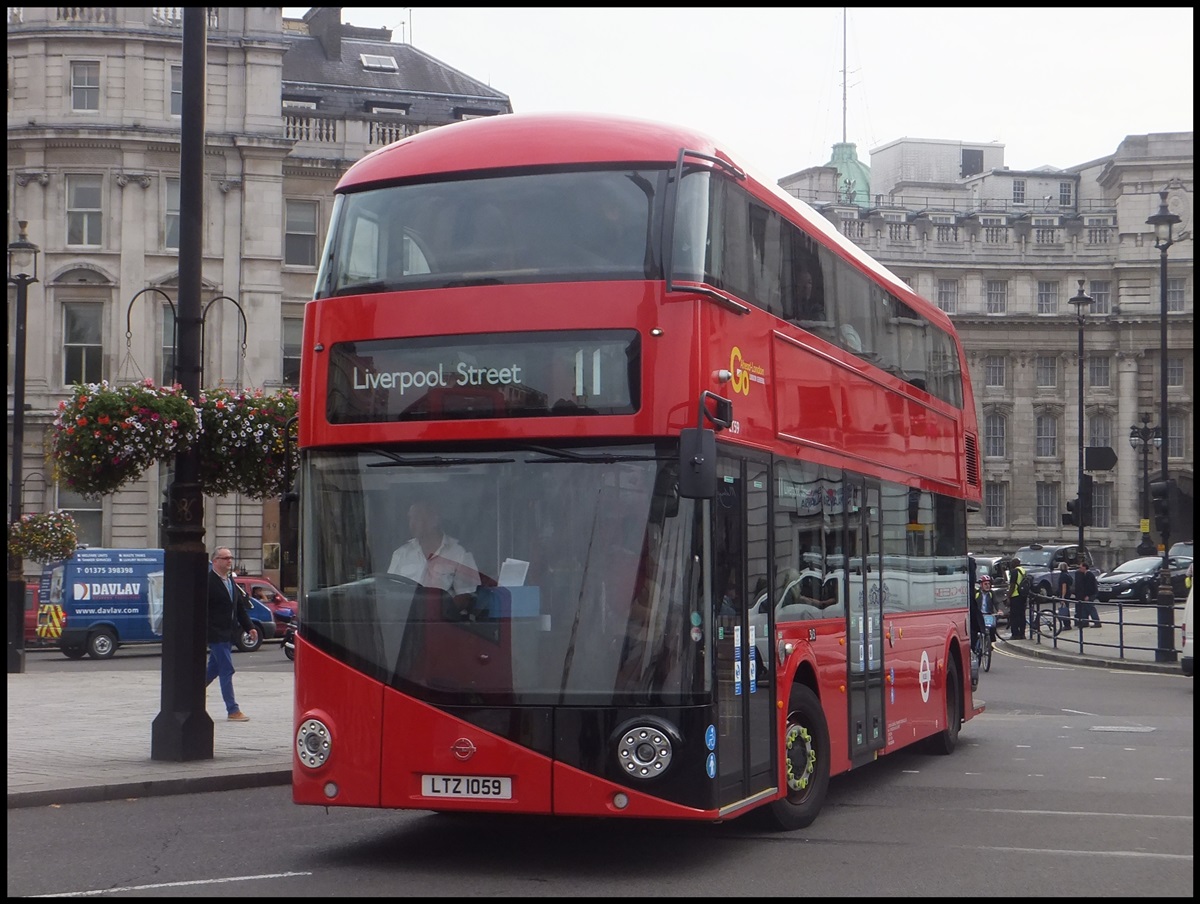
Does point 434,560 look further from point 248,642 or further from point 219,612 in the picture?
point 248,642

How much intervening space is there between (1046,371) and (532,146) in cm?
8064

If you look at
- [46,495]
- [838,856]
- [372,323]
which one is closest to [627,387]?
[372,323]

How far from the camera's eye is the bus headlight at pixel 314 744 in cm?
922

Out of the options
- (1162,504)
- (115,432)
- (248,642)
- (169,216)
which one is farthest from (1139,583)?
(115,432)

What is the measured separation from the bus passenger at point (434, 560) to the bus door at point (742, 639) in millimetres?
1345

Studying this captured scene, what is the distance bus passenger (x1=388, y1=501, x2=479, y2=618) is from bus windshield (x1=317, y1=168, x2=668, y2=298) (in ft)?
4.35

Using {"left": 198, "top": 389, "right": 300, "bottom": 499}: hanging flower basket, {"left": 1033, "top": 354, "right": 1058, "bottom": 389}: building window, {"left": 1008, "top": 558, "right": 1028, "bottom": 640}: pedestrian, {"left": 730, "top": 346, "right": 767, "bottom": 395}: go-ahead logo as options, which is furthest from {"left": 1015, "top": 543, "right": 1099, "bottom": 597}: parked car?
{"left": 730, "top": 346, "right": 767, "bottom": 395}: go-ahead logo

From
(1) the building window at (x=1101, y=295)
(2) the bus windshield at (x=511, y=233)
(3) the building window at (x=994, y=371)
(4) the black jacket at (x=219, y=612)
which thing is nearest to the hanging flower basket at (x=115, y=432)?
(4) the black jacket at (x=219, y=612)

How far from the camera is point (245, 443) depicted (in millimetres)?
14008

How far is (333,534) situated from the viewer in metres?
9.39

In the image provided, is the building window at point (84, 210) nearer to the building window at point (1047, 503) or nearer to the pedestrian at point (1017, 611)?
the pedestrian at point (1017, 611)

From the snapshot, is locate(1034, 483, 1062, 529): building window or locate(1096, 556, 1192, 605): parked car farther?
locate(1034, 483, 1062, 529): building window

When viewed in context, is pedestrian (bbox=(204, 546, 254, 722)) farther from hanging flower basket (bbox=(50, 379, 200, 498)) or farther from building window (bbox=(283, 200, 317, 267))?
building window (bbox=(283, 200, 317, 267))

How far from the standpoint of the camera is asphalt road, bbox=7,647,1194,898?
8.57m
